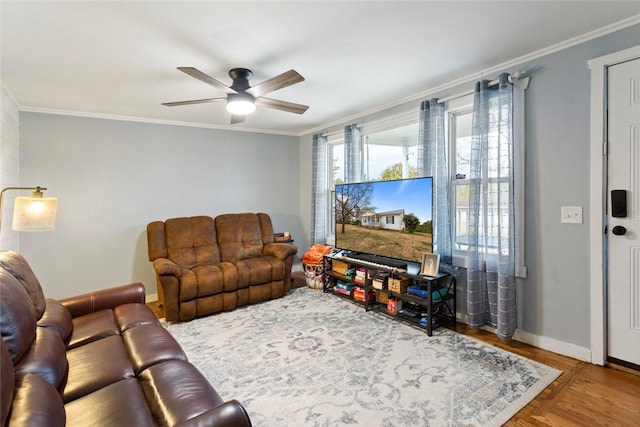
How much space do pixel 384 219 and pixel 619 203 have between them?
76.3 inches

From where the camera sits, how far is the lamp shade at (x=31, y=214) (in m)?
2.28

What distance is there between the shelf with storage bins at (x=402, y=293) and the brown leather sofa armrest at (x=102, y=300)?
2.23 metres

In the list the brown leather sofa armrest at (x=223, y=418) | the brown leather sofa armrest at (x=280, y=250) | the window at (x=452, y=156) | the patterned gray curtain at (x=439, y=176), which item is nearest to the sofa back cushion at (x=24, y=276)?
the brown leather sofa armrest at (x=223, y=418)

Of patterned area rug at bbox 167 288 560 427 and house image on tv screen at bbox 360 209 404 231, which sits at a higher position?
house image on tv screen at bbox 360 209 404 231

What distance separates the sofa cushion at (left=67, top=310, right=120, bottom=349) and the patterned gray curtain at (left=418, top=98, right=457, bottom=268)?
2867 millimetres

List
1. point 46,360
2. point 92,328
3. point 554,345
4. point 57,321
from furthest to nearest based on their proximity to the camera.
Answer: point 554,345
point 92,328
point 57,321
point 46,360

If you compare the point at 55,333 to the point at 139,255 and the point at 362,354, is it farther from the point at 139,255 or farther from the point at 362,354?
the point at 139,255

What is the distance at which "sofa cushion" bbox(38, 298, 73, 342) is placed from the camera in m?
1.83

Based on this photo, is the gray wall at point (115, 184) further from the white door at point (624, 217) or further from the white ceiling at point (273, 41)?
the white door at point (624, 217)

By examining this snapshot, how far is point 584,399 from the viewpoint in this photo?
1962mm

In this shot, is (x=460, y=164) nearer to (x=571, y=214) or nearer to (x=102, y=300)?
(x=571, y=214)

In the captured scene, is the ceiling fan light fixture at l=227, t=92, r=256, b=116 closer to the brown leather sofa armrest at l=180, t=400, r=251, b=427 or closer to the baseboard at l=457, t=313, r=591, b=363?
the brown leather sofa armrest at l=180, t=400, r=251, b=427

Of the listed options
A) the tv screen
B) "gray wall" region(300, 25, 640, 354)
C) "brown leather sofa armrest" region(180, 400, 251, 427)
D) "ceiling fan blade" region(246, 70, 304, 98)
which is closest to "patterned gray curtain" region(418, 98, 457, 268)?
the tv screen

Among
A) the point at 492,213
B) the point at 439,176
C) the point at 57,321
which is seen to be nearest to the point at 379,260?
the point at 439,176
